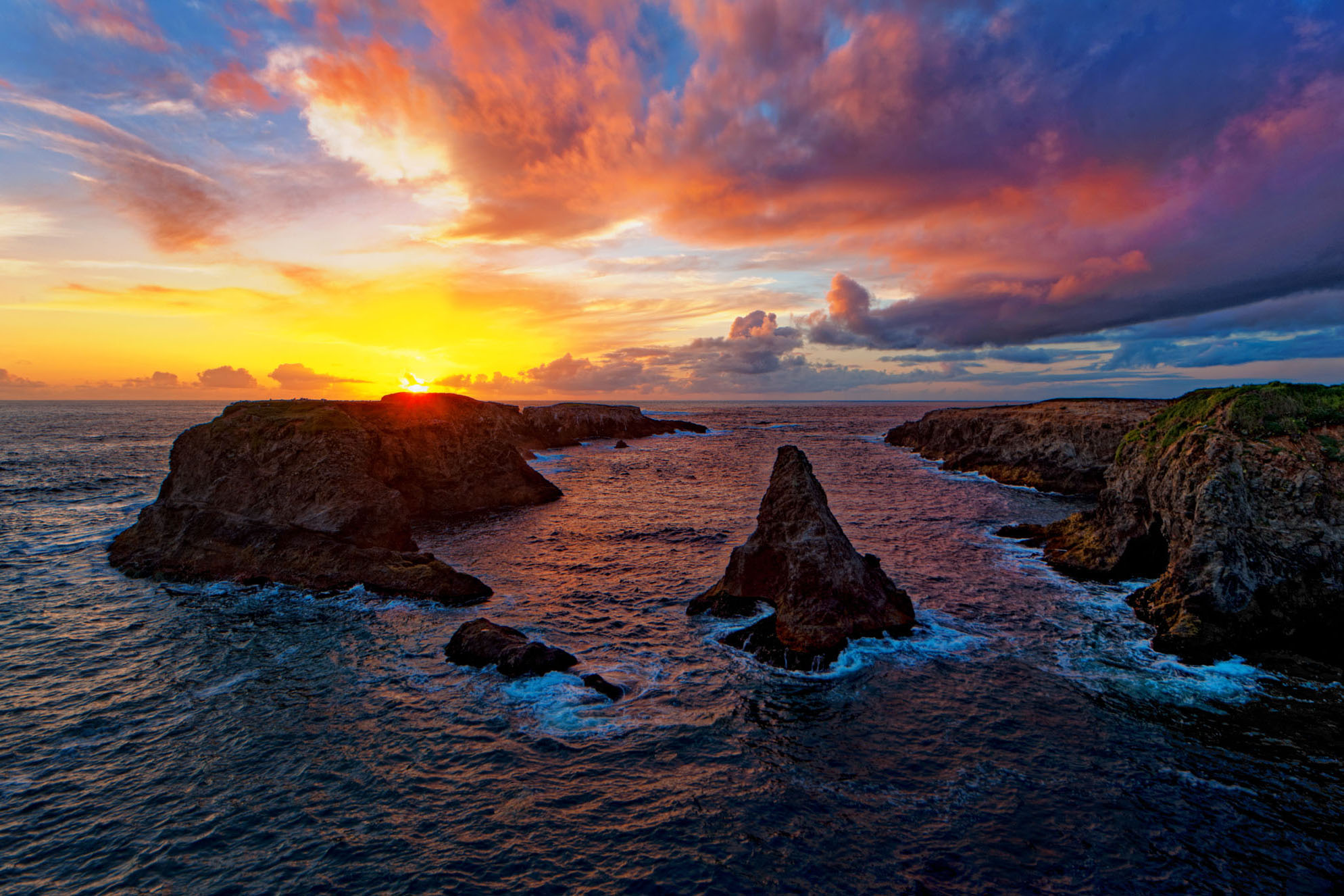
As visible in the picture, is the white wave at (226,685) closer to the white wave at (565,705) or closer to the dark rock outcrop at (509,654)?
the dark rock outcrop at (509,654)

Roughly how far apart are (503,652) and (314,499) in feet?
65.0

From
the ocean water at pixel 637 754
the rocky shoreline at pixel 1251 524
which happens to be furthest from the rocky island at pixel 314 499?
the rocky shoreline at pixel 1251 524

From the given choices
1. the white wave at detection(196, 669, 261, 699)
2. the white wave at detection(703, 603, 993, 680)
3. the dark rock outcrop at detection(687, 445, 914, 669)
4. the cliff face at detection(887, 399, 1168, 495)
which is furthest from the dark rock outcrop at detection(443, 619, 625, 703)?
the cliff face at detection(887, 399, 1168, 495)

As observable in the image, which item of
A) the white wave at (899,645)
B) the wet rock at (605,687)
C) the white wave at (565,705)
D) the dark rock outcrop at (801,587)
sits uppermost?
the dark rock outcrop at (801,587)

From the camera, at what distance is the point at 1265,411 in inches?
890

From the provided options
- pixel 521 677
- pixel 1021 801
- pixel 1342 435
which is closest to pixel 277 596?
pixel 521 677

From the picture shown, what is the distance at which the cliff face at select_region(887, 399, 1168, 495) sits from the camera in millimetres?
58406

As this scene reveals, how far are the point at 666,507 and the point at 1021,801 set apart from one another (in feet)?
120

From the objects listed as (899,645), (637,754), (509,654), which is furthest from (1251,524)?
(509,654)

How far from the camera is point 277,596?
26203 millimetres

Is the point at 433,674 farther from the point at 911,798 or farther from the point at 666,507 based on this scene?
the point at 666,507

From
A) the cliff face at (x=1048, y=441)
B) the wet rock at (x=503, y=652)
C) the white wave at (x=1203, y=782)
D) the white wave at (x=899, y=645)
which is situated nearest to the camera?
the white wave at (x=1203, y=782)

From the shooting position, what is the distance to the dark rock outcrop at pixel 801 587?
66.4ft

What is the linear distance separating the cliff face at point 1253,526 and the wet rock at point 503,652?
20934mm
